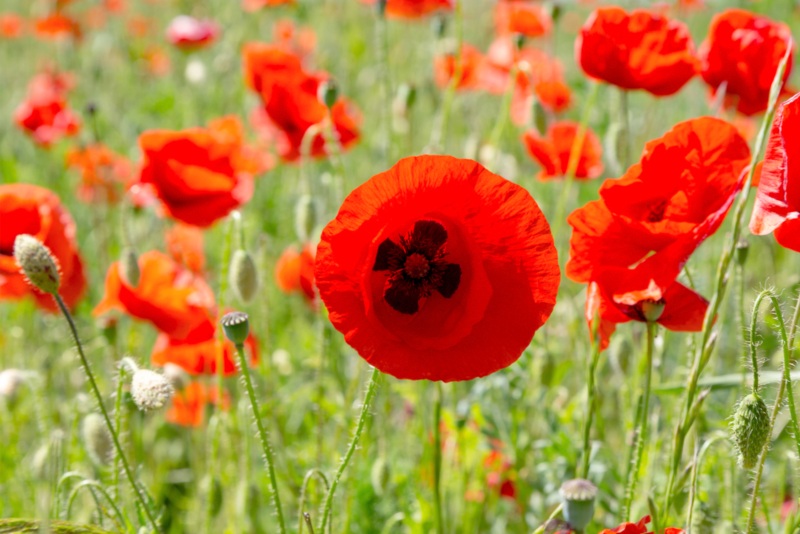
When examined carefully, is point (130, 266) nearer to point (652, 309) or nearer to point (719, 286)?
point (652, 309)

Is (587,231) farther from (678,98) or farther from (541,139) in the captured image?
(678,98)

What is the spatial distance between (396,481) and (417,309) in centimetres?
91

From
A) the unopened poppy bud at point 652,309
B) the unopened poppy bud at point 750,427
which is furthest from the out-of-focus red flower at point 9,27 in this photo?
the unopened poppy bud at point 750,427

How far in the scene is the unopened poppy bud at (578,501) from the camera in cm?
123

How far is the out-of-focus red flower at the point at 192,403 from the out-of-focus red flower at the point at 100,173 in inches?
48.3

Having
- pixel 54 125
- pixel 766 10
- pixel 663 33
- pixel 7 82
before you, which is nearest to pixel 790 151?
pixel 663 33

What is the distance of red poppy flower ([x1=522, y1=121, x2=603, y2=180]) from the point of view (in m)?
2.69

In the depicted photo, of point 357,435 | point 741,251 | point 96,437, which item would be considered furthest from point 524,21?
point 357,435

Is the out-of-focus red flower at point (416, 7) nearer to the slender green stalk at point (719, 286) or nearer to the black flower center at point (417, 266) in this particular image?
the black flower center at point (417, 266)

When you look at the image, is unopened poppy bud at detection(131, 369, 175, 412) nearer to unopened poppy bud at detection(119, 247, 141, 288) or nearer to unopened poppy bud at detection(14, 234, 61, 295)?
unopened poppy bud at detection(14, 234, 61, 295)

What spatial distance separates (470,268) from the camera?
1.34m

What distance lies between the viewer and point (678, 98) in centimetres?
513

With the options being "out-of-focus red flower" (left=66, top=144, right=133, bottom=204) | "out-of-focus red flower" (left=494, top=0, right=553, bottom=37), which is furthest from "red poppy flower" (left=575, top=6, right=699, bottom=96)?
"out-of-focus red flower" (left=66, top=144, right=133, bottom=204)

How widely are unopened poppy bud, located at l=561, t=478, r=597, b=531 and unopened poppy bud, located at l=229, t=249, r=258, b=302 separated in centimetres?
85
